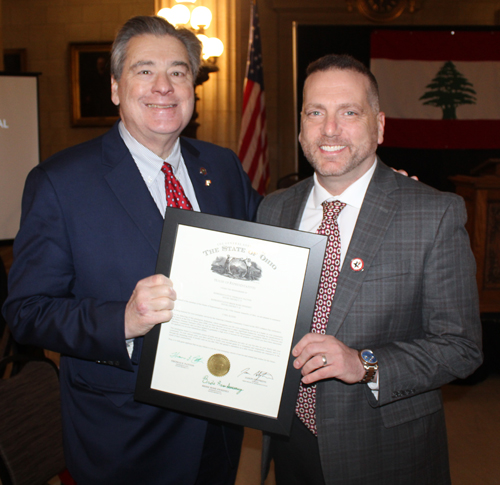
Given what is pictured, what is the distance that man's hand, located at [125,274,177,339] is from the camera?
145 centimetres

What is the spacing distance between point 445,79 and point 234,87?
3366 millimetres

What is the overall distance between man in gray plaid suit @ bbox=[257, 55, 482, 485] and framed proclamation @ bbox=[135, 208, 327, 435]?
0.11 metres

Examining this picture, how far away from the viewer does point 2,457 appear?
1859mm

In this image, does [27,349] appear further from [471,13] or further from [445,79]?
[471,13]

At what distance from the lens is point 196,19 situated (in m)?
6.25

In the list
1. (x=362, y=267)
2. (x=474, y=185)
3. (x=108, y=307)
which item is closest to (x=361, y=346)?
(x=362, y=267)

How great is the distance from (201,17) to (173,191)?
509 cm

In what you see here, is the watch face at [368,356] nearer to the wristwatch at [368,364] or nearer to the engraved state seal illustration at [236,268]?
the wristwatch at [368,364]

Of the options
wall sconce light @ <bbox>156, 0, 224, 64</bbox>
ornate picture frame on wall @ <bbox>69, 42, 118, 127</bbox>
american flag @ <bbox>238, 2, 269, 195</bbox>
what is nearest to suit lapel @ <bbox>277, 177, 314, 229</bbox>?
american flag @ <bbox>238, 2, 269, 195</bbox>

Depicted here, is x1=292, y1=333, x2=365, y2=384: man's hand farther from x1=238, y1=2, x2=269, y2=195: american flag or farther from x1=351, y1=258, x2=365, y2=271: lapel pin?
x1=238, y1=2, x2=269, y2=195: american flag

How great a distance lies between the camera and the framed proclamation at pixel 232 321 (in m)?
1.45

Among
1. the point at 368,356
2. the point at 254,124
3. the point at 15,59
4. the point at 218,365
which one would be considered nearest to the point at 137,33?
the point at 218,365

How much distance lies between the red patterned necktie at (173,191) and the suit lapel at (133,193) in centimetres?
11

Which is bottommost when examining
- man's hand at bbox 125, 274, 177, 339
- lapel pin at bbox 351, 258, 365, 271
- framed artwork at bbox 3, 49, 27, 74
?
man's hand at bbox 125, 274, 177, 339
